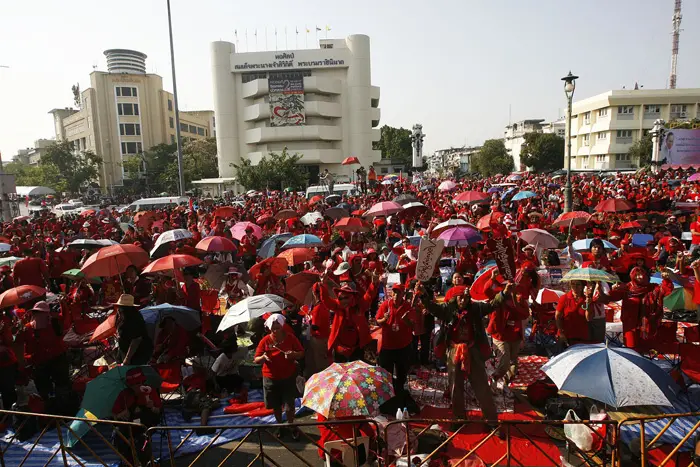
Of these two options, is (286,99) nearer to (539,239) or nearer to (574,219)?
(574,219)

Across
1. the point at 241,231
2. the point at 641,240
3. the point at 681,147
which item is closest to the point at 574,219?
the point at 641,240

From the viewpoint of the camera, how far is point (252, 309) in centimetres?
613

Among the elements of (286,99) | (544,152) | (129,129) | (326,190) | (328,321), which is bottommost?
(328,321)

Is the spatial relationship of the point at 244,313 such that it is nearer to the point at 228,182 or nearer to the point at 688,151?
the point at 688,151

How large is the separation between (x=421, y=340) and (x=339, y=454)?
3317mm

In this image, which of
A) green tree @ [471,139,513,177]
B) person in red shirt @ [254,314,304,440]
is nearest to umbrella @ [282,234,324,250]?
person in red shirt @ [254,314,304,440]

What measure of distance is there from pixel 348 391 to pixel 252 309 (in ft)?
8.03

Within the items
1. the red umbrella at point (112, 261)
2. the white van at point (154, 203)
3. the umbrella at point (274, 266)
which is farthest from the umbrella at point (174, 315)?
the white van at point (154, 203)

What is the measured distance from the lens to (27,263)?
8.96 meters

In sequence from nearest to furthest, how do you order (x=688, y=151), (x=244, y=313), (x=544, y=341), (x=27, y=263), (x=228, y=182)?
(x=244, y=313) → (x=544, y=341) → (x=27, y=263) → (x=688, y=151) → (x=228, y=182)

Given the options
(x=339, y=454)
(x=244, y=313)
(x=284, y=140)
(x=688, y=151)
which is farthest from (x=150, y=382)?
(x=284, y=140)

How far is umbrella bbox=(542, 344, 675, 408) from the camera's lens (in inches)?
152

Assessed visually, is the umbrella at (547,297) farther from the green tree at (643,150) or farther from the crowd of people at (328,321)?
the green tree at (643,150)

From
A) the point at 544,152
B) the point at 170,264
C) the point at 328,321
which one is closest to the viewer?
the point at 328,321
